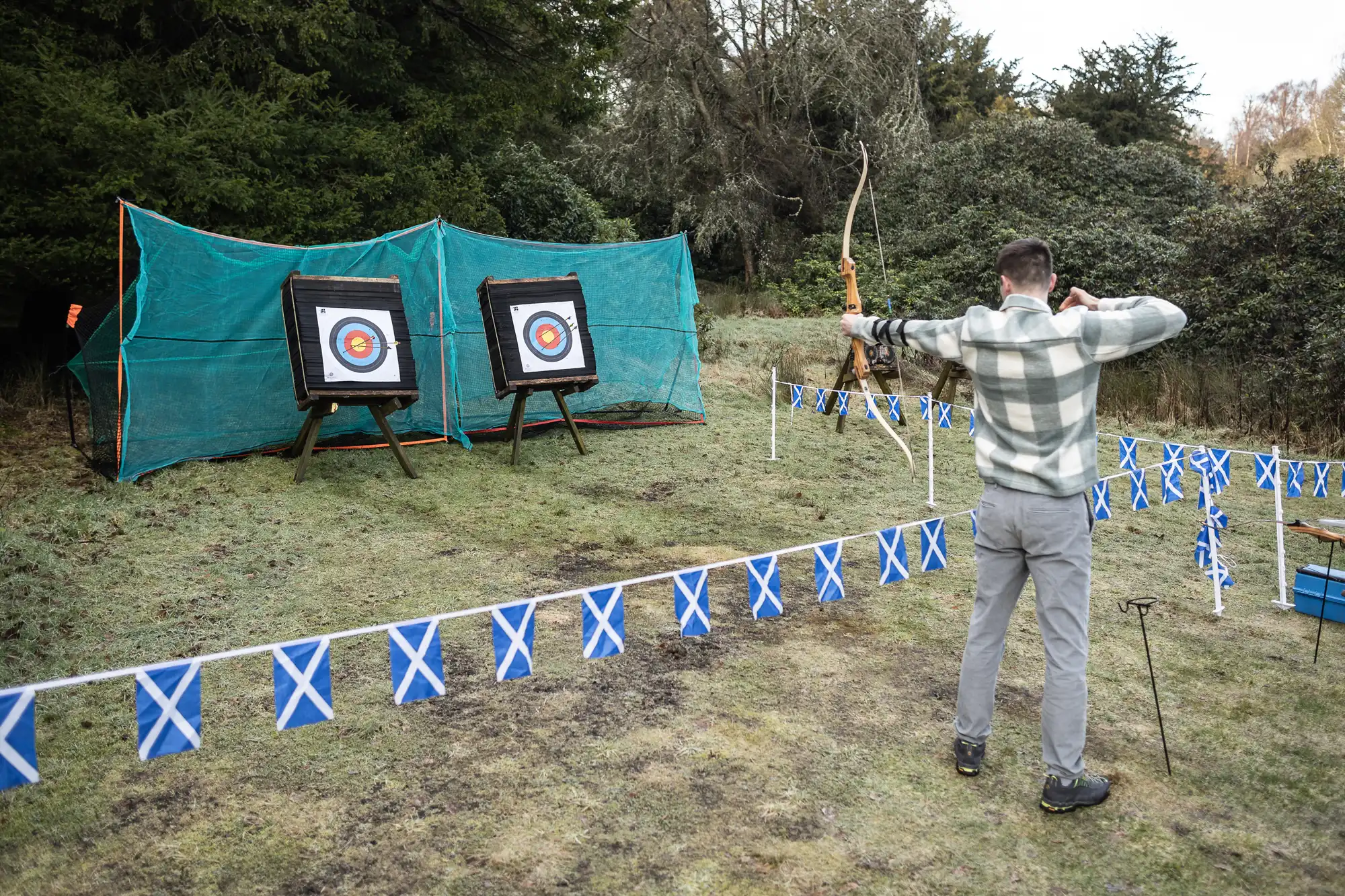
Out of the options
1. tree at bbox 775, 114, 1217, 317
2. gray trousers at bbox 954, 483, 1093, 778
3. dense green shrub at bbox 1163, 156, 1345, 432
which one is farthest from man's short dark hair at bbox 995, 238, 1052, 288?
tree at bbox 775, 114, 1217, 317

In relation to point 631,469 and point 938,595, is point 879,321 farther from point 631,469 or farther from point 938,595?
point 631,469

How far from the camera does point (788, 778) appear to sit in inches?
123

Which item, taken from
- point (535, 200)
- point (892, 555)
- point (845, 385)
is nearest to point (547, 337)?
point (845, 385)

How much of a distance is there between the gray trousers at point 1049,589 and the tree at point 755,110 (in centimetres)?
1831

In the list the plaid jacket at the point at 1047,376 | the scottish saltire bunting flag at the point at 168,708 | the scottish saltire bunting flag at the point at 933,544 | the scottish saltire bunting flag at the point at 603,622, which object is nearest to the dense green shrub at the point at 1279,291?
the scottish saltire bunting flag at the point at 933,544

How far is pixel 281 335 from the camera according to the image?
757 centimetres

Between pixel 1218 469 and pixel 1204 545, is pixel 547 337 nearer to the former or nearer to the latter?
pixel 1218 469

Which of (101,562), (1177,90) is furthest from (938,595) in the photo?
(1177,90)

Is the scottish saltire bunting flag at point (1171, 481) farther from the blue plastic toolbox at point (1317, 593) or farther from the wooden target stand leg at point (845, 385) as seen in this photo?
the wooden target stand leg at point (845, 385)

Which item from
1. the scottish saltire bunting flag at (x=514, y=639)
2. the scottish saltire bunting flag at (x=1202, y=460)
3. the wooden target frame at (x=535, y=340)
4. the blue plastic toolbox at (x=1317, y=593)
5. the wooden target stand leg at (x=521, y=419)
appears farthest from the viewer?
the wooden target frame at (x=535, y=340)

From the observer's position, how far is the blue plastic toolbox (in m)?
4.46

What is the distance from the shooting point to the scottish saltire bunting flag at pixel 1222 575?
4.63m

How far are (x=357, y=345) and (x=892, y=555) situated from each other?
4818 mm

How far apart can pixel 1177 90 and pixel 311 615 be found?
76.1ft
